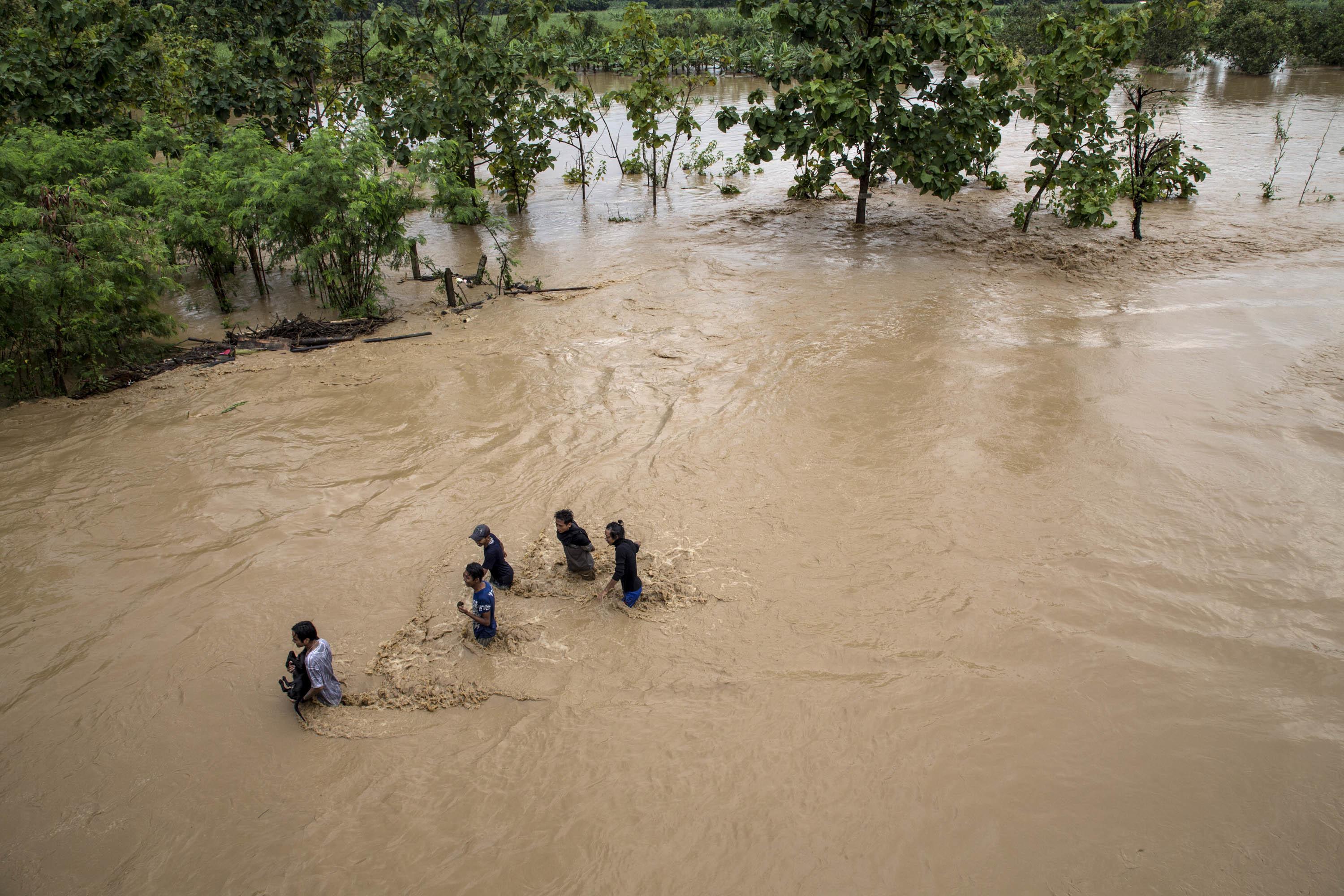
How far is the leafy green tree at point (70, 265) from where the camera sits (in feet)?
25.2

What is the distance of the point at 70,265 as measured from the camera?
7.66 m

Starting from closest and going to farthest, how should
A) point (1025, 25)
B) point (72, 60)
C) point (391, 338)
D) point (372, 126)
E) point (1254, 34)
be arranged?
point (391, 338)
point (372, 126)
point (72, 60)
point (1254, 34)
point (1025, 25)

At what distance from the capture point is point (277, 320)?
11.0m

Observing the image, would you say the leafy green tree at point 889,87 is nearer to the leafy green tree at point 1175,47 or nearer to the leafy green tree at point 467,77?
the leafy green tree at point 467,77

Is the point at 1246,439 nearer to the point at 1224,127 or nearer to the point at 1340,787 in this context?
the point at 1340,787

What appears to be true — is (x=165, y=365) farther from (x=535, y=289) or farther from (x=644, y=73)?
(x=644, y=73)

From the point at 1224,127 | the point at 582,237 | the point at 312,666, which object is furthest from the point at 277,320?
the point at 1224,127

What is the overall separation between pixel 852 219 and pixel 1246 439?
956 cm

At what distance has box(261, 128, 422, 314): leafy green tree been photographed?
937cm

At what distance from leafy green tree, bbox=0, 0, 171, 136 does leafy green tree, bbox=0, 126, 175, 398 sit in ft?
6.64

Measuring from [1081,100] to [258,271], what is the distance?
13.5m

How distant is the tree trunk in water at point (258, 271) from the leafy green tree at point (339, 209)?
1.11 m

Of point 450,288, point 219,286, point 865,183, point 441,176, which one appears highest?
point 441,176

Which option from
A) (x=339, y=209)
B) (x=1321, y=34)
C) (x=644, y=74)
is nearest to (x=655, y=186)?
(x=644, y=74)
